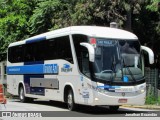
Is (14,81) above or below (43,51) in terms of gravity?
below

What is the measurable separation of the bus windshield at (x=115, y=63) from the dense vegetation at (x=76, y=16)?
7.89 m

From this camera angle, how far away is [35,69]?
22.2 metres

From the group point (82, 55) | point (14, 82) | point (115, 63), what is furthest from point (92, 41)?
point (14, 82)

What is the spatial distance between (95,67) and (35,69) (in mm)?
6578

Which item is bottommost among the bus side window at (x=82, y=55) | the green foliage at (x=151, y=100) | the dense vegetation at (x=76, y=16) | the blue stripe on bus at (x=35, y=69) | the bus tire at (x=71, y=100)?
the green foliage at (x=151, y=100)

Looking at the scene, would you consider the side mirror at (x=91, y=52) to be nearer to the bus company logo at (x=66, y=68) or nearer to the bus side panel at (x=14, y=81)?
the bus company logo at (x=66, y=68)

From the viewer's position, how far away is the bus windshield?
1633cm

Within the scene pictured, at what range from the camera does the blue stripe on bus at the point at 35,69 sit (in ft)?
66.0

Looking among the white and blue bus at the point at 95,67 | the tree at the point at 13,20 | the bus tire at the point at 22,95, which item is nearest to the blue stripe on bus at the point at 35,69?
the white and blue bus at the point at 95,67

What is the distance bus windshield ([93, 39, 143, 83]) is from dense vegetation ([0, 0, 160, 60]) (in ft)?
25.9

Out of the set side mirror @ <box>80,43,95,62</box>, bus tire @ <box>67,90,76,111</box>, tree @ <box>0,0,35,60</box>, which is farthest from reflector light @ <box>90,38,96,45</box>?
tree @ <box>0,0,35,60</box>

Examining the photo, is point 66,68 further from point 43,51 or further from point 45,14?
point 45,14

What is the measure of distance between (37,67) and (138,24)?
1074cm

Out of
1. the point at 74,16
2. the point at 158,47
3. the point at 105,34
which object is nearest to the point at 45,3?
the point at 74,16
